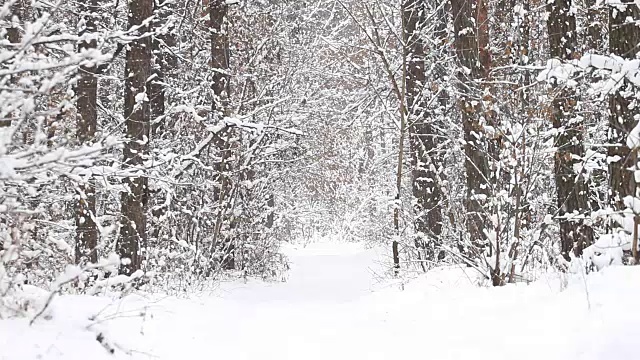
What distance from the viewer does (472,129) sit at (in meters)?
9.32

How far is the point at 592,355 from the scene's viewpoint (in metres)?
3.97

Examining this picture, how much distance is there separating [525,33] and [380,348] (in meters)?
4.74

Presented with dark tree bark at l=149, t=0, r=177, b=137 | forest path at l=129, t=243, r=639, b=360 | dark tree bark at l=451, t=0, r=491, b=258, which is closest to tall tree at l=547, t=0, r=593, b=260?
dark tree bark at l=451, t=0, r=491, b=258

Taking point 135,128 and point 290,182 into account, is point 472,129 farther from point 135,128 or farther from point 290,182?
point 290,182

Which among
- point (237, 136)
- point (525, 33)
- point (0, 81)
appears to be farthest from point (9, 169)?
point (237, 136)

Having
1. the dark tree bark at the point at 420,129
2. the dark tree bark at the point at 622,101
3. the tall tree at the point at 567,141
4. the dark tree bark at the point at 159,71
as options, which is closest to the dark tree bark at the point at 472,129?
the tall tree at the point at 567,141

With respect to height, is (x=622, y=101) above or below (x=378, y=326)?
above

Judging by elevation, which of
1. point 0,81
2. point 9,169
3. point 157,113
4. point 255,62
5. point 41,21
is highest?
point 255,62

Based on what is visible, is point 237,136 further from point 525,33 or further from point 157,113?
point 525,33

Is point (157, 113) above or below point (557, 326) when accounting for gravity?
above

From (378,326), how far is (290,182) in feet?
37.1

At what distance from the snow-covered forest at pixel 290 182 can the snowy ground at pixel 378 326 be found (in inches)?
1.0

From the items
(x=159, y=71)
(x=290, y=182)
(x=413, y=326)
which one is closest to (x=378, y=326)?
(x=413, y=326)

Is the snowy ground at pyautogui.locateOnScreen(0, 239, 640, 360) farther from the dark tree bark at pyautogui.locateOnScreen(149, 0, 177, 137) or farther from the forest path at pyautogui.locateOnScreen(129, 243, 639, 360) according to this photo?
the dark tree bark at pyautogui.locateOnScreen(149, 0, 177, 137)
